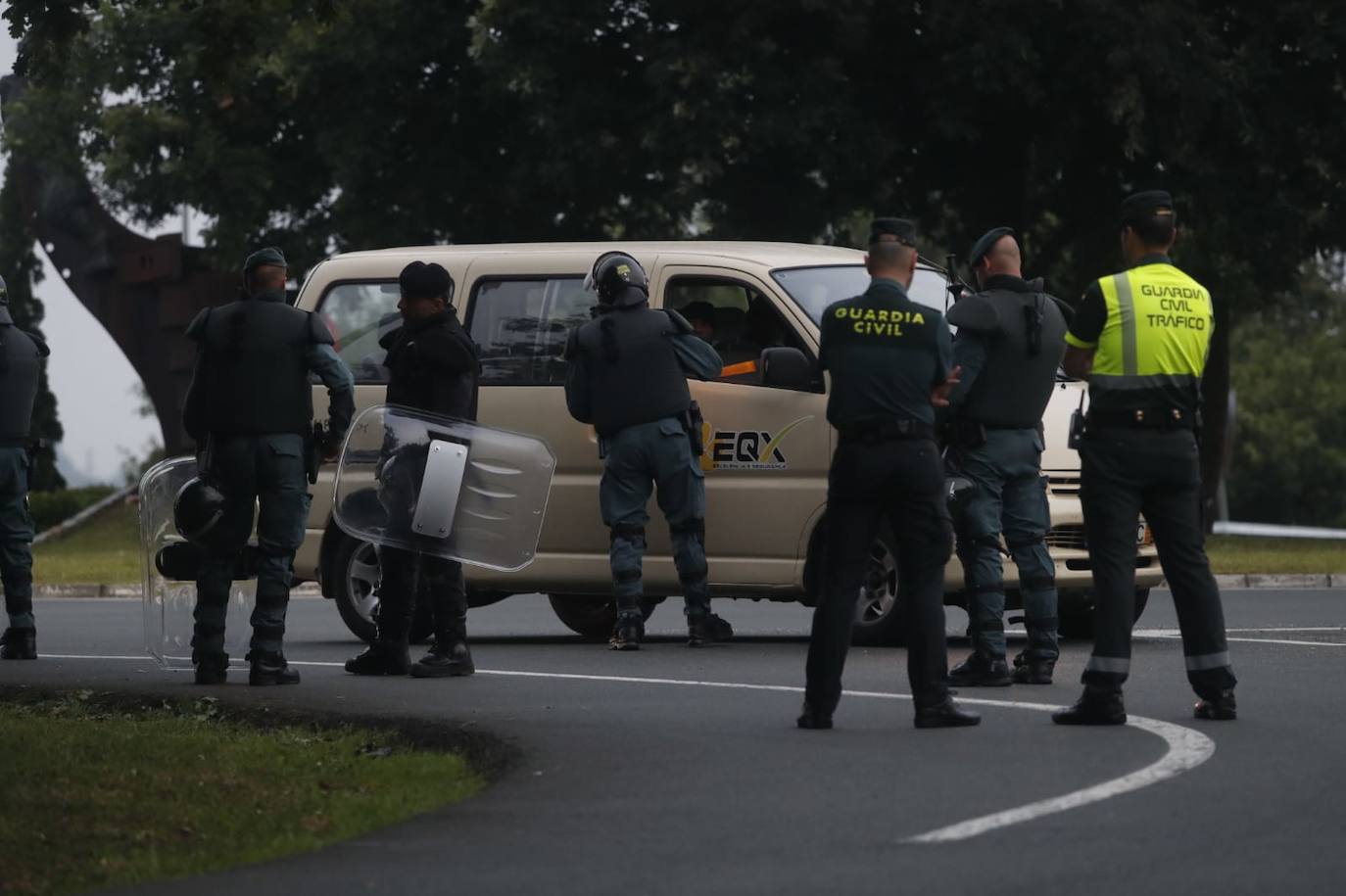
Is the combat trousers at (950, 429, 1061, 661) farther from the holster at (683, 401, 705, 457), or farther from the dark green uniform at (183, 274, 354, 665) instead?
the dark green uniform at (183, 274, 354, 665)

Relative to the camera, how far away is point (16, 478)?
13.3 metres

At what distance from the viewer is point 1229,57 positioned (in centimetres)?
2727

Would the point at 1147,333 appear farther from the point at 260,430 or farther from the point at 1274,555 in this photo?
the point at 1274,555

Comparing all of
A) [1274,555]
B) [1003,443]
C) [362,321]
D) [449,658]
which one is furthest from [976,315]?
[1274,555]

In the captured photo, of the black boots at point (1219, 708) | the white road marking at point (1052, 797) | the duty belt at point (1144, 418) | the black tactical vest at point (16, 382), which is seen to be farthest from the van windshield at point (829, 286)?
the black boots at point (1219, 708)

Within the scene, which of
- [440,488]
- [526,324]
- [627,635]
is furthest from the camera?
[526,324]

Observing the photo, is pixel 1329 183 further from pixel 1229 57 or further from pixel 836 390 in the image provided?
pixel 836 390

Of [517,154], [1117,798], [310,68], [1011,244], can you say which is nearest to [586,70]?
[517,154]

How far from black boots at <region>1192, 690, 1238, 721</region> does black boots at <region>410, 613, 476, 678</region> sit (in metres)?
3.75

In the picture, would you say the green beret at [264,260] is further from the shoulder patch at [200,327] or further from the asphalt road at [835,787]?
the asphalt road at [835,787]

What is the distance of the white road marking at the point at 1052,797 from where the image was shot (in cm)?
688

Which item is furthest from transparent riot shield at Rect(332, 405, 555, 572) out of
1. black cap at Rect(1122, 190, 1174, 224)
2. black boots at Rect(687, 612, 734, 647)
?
black cap at Rect(1122, 190, 1174, 224)

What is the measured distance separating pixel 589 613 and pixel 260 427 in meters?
3.88

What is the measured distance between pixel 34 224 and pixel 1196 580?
102 feet
